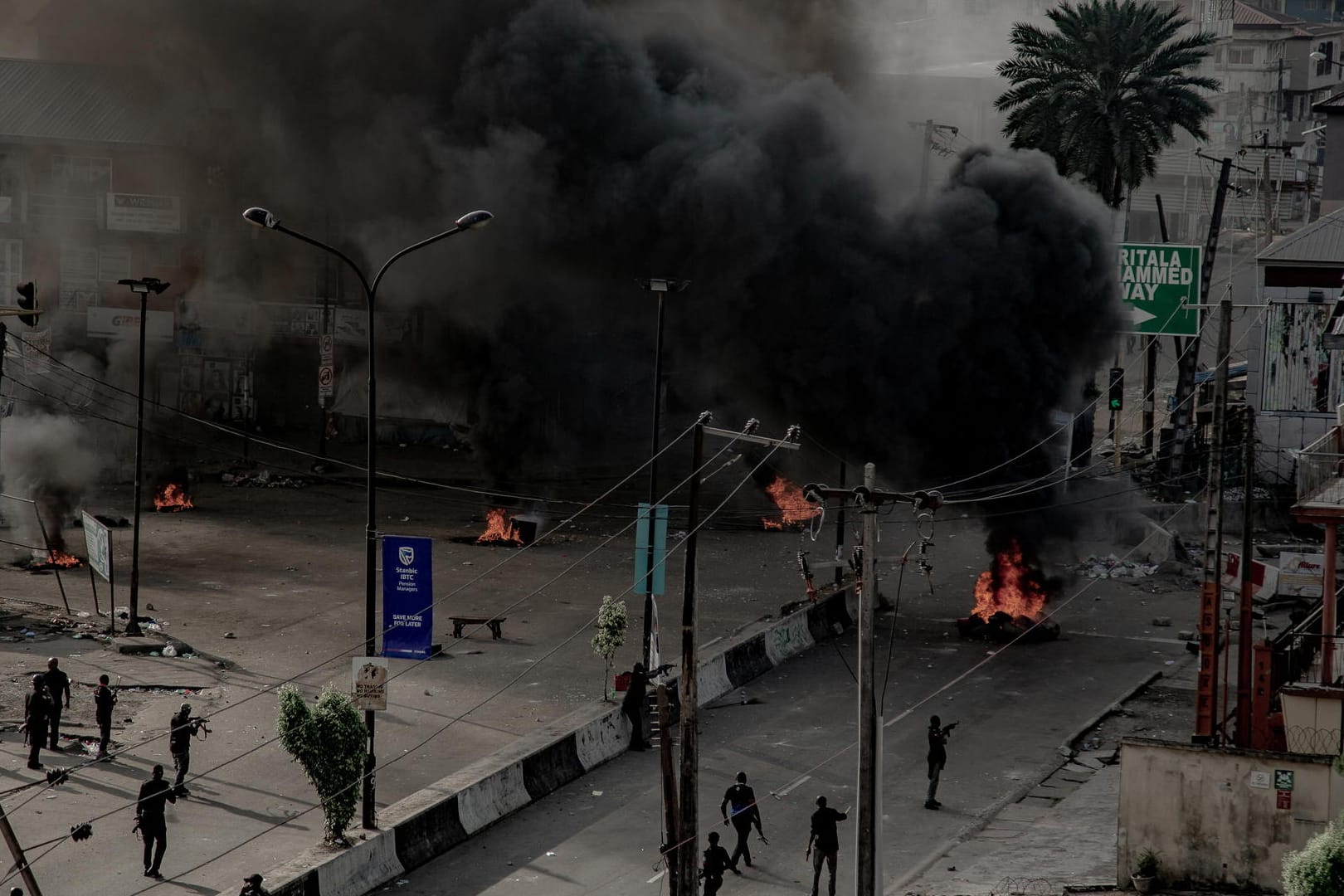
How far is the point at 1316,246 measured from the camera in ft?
130

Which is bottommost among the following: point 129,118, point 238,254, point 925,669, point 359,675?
point 925,669

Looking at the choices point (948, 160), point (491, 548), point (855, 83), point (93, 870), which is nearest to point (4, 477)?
point (491, 548)

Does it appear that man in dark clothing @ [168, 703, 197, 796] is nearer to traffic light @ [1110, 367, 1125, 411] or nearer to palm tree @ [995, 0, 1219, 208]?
traffic light @ [1110, 367, 1125, 411]

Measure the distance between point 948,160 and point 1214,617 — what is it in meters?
43.7

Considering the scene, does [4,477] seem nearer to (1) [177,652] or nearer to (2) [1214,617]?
(1) [177,652]

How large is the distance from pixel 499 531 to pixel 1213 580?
20.2 meters

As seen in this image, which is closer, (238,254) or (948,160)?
(238,254)

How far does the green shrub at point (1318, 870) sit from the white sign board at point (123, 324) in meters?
43.1

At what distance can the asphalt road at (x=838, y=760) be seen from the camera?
55.3 ft

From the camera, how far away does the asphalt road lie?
1684cm

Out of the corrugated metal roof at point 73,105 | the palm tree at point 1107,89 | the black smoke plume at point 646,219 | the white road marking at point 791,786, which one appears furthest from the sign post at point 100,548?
the palm tree at point 1107,89

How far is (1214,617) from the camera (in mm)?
19234

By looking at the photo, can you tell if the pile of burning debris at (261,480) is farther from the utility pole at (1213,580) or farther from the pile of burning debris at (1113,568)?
the utility pole at (1213,580)

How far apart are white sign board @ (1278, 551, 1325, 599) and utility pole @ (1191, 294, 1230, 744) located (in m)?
10.6
